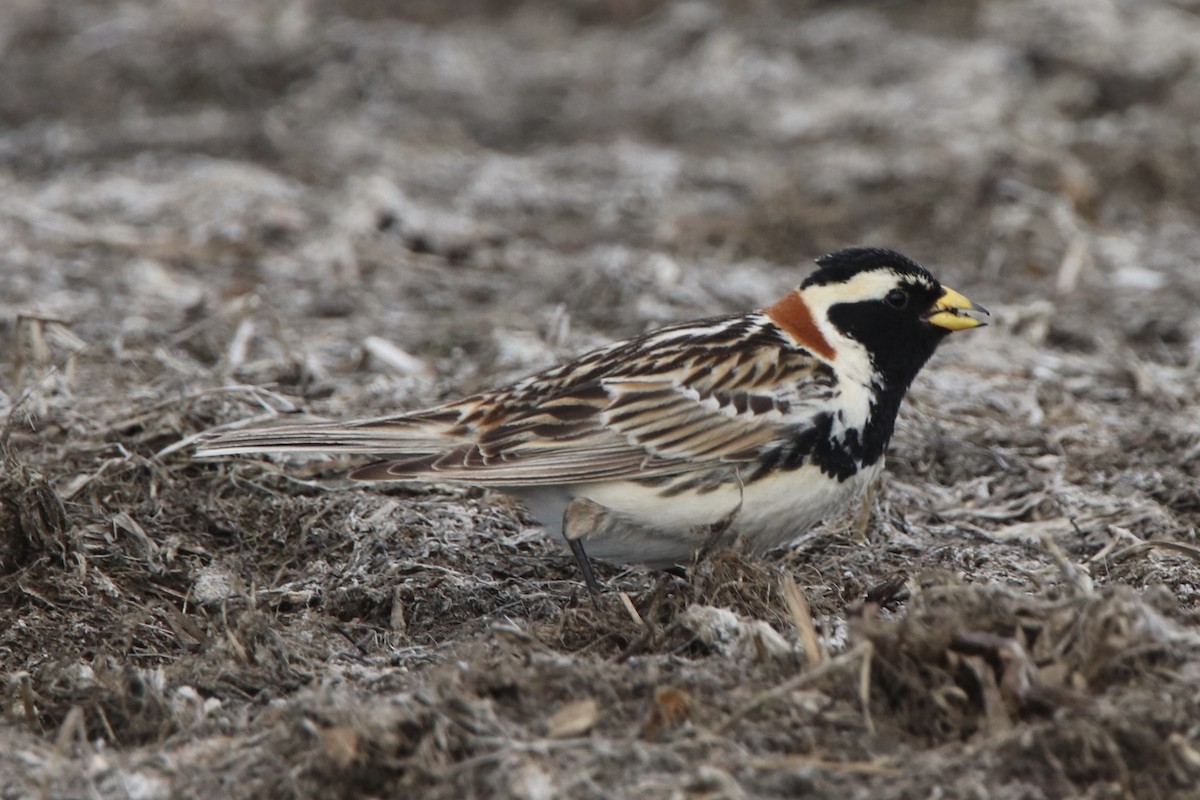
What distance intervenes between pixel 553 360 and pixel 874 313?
2.23 metres

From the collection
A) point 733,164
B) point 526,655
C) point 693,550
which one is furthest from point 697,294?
point 526,655

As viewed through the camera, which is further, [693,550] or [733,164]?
[733,164]

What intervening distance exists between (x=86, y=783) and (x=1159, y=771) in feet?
8.10

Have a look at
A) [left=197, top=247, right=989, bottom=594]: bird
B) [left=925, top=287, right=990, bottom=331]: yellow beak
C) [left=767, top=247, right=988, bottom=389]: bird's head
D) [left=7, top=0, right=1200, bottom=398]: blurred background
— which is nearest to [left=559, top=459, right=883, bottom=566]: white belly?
[left=197, top=247, right=989, bottom=594]: bird

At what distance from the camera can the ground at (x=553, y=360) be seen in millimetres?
4027

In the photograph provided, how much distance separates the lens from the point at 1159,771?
3.79 m

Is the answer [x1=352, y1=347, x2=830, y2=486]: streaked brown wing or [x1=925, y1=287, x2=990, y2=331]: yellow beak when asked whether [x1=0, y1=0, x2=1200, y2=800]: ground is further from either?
[x1=925, y1=287, x2=990, y2=331]: yellow beak

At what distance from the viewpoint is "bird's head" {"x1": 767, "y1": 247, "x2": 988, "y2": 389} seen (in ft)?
19.0

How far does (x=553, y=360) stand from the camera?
7.73 meters

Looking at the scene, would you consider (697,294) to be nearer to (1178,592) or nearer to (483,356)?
(483,356)

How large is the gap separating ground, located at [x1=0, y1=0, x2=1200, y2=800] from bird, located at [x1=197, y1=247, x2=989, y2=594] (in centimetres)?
30

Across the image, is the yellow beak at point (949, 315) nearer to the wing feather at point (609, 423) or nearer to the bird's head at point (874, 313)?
the bird's head at point (874, 313)

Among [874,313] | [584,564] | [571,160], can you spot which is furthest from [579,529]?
[571,160]

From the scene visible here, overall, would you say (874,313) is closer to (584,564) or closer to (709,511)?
(709,511)
